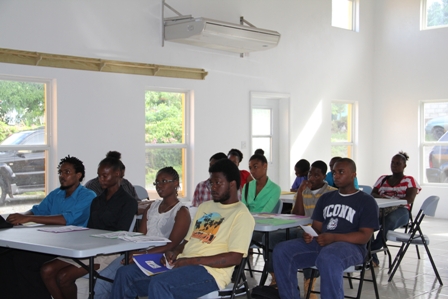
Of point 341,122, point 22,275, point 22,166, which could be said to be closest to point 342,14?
point 341,122

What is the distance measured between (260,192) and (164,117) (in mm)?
3502

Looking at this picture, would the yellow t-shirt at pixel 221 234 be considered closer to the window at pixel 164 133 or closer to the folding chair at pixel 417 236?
the folding chair at pixel 417 236

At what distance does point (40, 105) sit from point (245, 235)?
4.56m

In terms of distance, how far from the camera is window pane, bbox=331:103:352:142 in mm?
11531

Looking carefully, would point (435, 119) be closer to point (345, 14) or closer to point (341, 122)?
point (341, 122)

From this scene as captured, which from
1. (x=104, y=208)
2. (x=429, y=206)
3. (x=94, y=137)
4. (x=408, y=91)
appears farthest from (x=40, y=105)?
(x=408, y=91)

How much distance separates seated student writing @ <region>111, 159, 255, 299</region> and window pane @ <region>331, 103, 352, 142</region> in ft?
26.2

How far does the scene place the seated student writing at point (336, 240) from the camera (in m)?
4.21

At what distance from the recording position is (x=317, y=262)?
13.8 ft

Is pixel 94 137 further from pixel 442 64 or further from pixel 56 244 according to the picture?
pixel 442 64

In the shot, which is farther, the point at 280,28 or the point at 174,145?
the point at 280,28

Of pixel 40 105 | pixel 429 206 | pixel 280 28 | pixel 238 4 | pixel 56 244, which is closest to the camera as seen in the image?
pixel 56 244

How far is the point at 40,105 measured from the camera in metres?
7.32

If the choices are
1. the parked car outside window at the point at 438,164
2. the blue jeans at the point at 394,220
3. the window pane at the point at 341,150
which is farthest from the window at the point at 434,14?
the blue jeans at the point at 394,220
